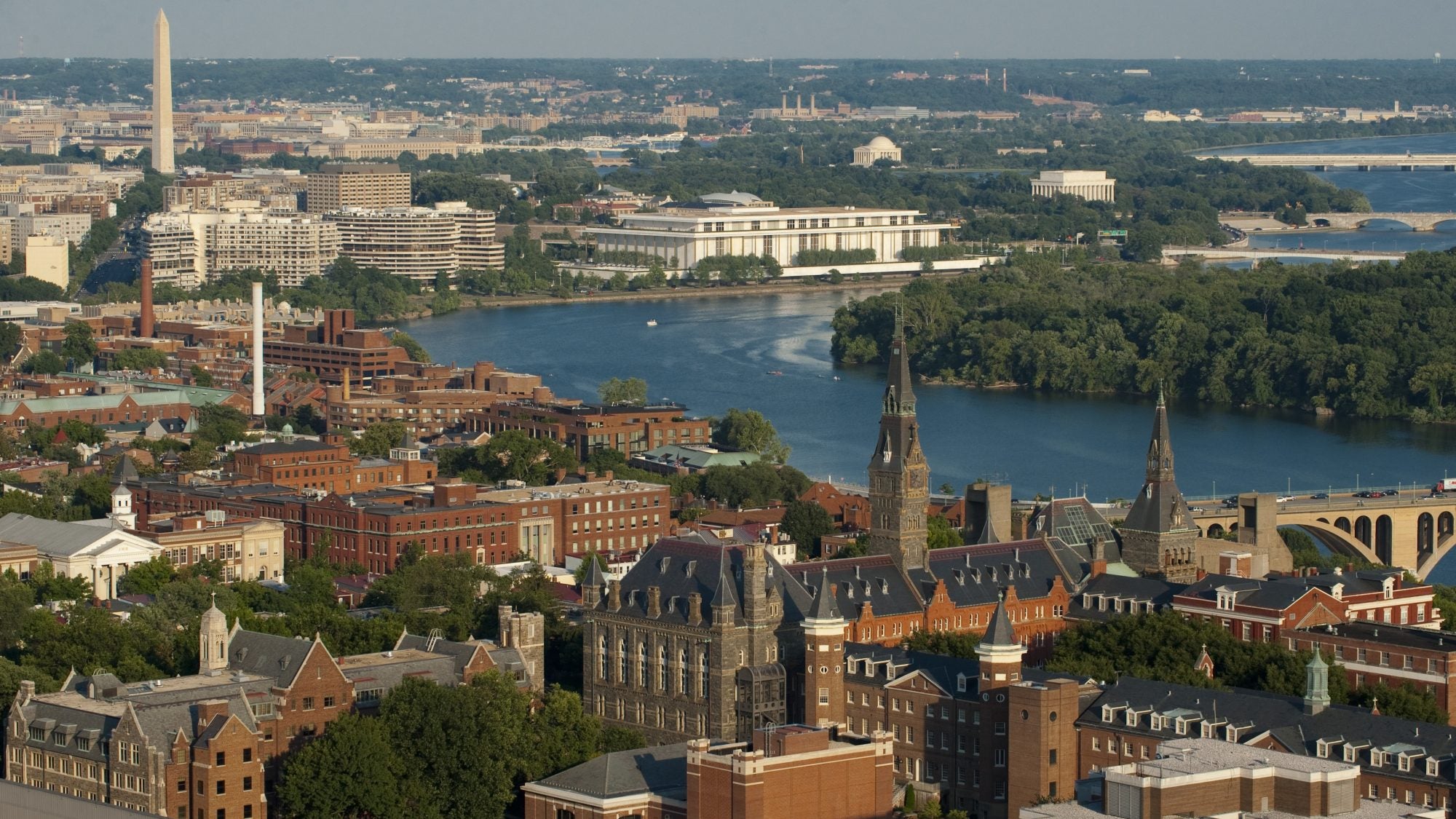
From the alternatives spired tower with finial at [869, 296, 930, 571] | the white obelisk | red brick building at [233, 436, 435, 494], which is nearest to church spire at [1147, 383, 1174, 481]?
spired tower with finial at [869, 296, 930, 571]

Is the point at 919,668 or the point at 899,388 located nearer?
the point at 919,668

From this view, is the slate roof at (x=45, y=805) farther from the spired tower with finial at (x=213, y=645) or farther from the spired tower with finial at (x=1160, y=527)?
the spired tower with finial at (x=1160, y=527)

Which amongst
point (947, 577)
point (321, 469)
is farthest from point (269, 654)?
point (321, 469)

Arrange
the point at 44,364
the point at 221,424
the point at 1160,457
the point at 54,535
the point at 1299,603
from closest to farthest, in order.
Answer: the point at 1299,603, the point at 1160,457, the point at 54,535, the point at 221,424, the point at 44,364

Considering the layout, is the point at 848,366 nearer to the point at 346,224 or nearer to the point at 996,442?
the point at 996,442

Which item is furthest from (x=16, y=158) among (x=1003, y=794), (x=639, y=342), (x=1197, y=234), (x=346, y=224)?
(x=1003, y=794)

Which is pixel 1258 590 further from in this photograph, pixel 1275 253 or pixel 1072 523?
pixel 1275 253
